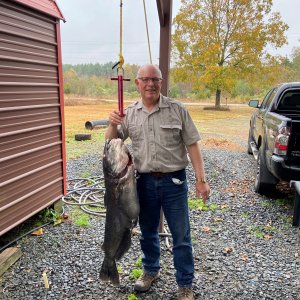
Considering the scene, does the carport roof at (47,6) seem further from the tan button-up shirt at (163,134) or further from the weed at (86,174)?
the weed at (86,174)

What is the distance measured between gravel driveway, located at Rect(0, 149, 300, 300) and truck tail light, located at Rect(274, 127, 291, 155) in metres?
0.97

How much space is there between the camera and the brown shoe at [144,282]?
2892 millimetres

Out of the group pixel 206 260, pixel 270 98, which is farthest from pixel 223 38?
pixel 206 260

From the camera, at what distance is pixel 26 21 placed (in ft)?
12.0

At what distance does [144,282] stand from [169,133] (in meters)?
1.42

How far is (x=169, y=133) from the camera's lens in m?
2.44

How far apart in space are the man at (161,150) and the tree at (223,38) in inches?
850

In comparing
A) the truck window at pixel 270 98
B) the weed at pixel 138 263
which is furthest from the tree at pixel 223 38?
the weed at pixel 138 263

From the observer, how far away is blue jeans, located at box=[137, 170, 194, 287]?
2.51m

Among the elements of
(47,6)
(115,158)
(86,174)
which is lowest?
(86,174)

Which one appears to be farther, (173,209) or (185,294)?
(185,294)

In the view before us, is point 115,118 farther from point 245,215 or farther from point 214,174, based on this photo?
point 214,174

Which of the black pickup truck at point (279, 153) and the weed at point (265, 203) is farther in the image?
the weed at point (265, 203)

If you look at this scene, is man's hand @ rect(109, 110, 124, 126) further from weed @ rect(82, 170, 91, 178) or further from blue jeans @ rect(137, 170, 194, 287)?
weed @ rect(82, 170, 91, 178)
